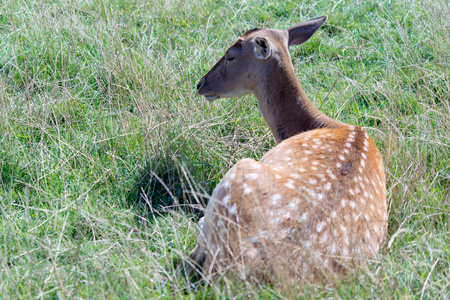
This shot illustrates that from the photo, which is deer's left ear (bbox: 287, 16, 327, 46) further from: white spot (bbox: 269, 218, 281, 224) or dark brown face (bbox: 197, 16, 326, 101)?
white spot (bbox: 269, 218, 281, 224)

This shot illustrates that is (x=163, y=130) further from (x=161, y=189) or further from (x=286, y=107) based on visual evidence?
(x=286, y=107)

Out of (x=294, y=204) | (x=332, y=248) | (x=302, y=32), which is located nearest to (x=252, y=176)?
(x=294, y=204)

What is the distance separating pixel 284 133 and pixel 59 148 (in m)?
1.79

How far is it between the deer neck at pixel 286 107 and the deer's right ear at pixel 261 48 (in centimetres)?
13

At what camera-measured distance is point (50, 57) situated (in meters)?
5.62

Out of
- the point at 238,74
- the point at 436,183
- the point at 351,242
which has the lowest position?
the point at 436,183

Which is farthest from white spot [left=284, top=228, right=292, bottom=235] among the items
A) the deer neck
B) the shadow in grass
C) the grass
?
the deer neck

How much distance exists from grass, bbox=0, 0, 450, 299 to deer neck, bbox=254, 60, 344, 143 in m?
0.33

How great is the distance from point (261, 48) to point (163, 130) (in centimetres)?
100

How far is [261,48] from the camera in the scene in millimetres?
4379

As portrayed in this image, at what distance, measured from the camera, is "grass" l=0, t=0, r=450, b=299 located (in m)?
3.04

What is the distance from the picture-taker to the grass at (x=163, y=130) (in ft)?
9.98

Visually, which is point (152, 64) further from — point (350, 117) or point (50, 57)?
point (350, 117)

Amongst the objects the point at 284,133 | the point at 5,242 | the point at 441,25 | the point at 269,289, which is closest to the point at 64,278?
the point at 5,242
